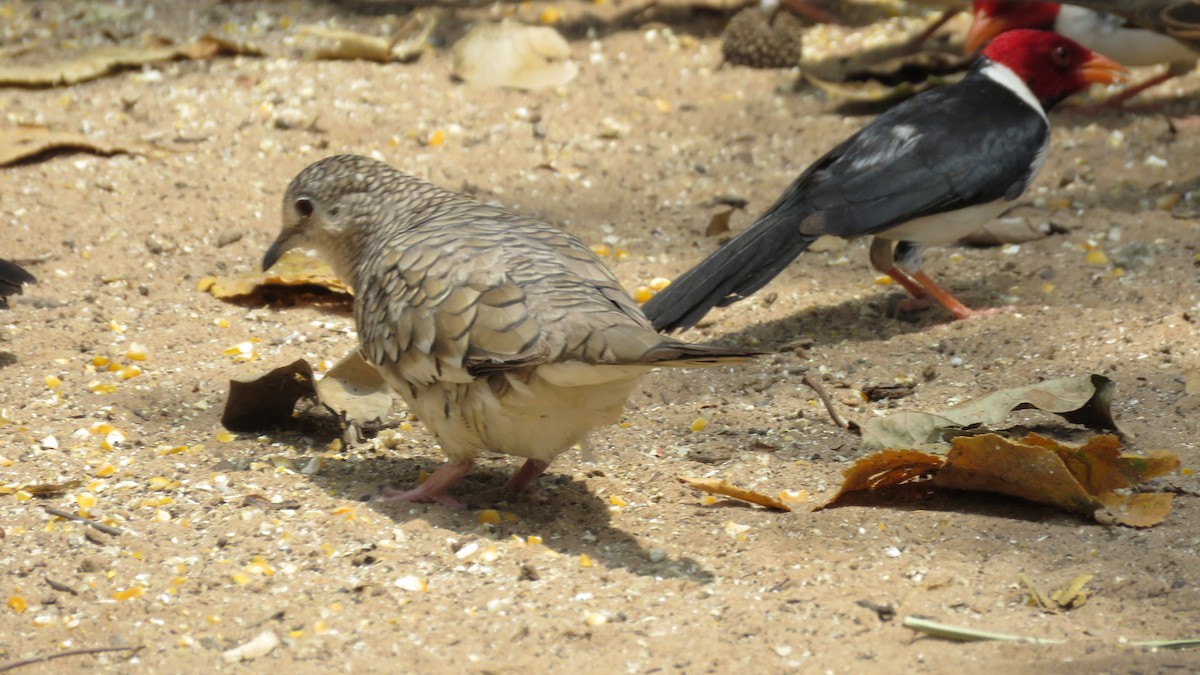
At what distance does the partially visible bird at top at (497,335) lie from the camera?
341 centimetres

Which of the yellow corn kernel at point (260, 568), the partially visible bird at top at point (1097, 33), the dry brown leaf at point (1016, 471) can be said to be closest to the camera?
the yellow corn kernel at point (260, 568)

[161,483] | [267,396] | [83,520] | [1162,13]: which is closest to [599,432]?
[267,396]

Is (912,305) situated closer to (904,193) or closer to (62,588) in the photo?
(904,193)

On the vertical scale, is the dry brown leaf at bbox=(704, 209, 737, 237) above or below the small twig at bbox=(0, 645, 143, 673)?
below

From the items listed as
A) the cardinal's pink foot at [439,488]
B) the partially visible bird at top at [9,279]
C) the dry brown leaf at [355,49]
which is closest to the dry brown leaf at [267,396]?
the cardinal's pink foot at [439,488]

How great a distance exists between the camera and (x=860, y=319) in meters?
5.69

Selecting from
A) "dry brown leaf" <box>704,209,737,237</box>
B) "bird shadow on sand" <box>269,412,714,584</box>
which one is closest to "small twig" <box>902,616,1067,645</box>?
"bird shadow on sand" <box>269,412,714,584</box>

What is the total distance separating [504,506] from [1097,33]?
5.39m

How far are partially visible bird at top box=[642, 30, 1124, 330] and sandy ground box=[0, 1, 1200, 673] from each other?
286mm

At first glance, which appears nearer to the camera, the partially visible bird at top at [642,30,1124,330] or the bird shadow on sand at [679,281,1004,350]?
the partially visible bird at top at [642,30,1124,330]

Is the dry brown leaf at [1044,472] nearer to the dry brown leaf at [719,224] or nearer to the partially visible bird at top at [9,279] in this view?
the dry brown leaf at [719,224]

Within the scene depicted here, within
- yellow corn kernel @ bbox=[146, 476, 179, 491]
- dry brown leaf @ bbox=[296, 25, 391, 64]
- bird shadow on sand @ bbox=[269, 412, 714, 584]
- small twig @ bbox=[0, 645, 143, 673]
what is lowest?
bird shadow on sand @ bbox=[269, 412, 714, 584]

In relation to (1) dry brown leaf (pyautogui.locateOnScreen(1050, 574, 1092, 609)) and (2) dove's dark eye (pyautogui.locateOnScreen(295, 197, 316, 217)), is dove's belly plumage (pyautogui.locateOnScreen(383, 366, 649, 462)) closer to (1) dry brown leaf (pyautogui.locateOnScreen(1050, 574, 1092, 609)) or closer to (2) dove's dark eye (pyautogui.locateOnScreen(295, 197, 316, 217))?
(2) dove's dark eye (pyautogui.locateOnScreen(295, 197, 316, 217))

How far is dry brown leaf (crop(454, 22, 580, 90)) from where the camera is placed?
7.95 meters
